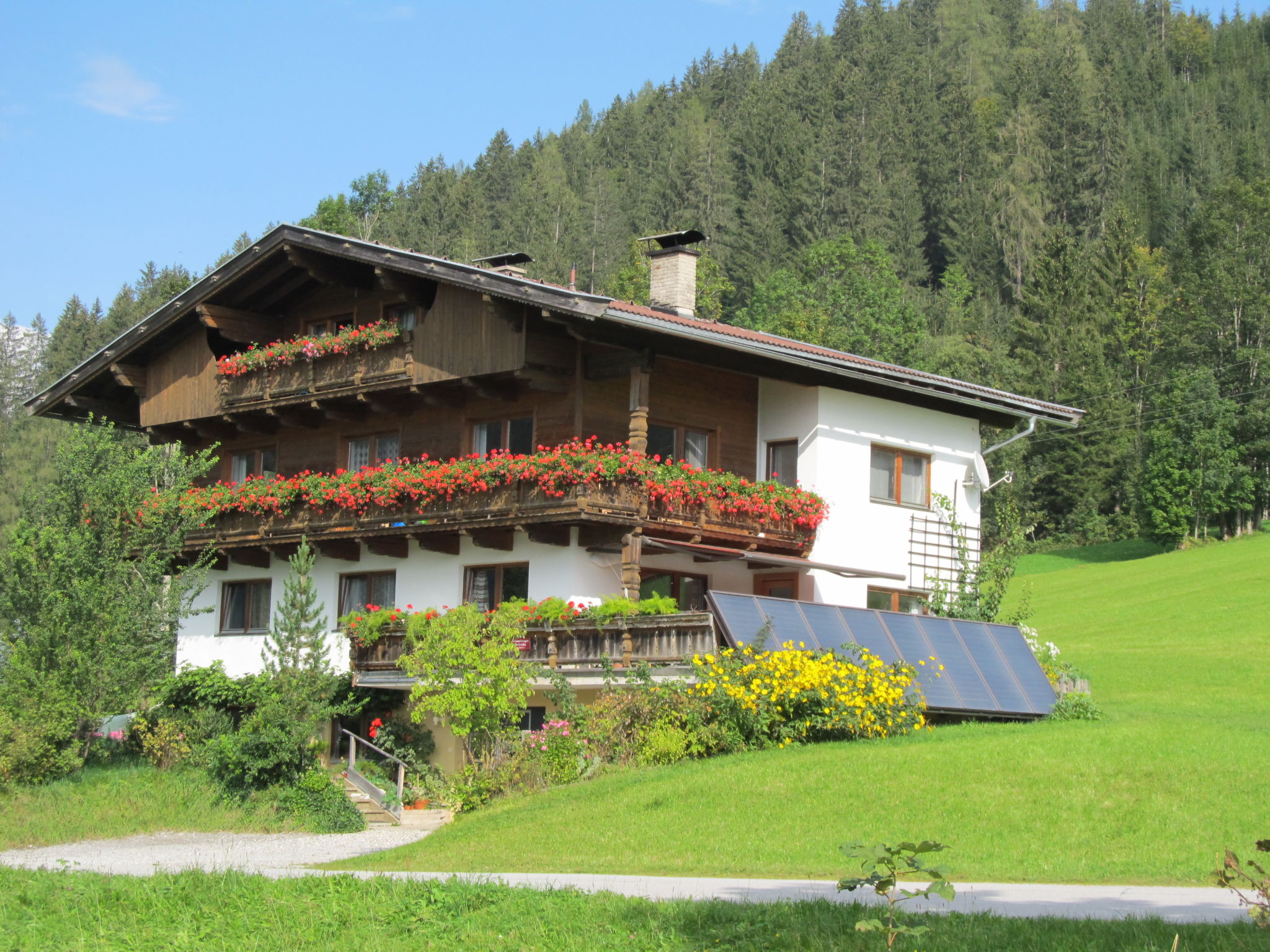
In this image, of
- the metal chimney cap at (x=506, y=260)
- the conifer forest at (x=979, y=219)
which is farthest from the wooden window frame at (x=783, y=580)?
the conifer forest at (x=979, y=219)

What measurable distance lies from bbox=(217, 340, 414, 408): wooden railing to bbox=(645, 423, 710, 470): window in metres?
4.91

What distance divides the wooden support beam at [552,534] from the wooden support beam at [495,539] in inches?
30.6

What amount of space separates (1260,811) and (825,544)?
13381mm

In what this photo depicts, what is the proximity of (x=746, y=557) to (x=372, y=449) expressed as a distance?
9.50 meters

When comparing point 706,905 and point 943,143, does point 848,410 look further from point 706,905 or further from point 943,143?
point 943,143

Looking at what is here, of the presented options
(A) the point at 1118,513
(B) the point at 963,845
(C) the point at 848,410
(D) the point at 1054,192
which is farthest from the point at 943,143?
(B) the point at 963,845

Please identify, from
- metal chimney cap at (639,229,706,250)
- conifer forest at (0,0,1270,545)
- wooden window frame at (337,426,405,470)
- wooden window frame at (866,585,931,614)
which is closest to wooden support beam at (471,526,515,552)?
wooden window frame at (337,426,405,470)

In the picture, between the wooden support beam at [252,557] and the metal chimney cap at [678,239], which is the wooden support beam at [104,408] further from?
the metal chimney cap at [678,239]

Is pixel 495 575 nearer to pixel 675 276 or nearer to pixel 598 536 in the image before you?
pixel 598 536

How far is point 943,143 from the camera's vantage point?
117 m

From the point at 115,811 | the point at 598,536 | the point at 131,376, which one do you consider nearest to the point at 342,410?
the point at 131,376

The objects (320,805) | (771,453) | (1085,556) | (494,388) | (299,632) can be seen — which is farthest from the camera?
(1085,556)

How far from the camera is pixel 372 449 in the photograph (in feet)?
105

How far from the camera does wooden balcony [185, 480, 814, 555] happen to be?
1013 inches
